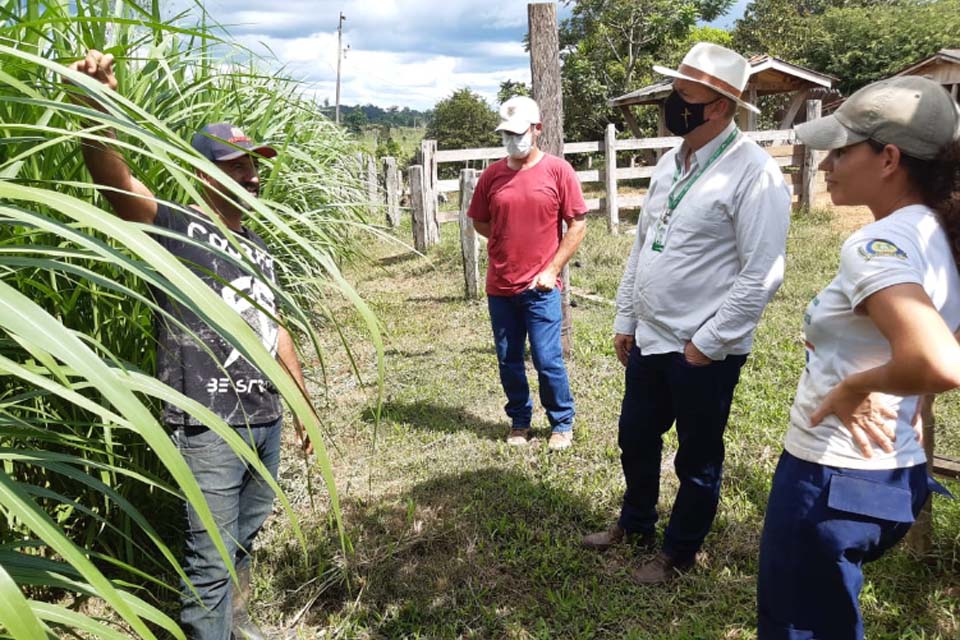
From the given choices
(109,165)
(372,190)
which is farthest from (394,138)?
(109,165)

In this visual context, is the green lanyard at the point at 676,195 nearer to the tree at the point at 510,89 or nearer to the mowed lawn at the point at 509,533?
the mowed lawn at the point at 509,533

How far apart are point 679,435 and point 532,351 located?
1491 mm

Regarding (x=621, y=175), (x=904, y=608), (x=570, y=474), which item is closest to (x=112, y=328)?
(x=570, y=474)

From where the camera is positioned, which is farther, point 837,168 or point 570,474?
point 570,474

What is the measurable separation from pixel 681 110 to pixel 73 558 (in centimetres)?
229

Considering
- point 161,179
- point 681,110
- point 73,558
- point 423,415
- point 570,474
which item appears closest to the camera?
point 73,558

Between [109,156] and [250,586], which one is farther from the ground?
[109,156]

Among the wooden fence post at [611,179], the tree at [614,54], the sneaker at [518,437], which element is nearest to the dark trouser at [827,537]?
the sneaker at [518,437]

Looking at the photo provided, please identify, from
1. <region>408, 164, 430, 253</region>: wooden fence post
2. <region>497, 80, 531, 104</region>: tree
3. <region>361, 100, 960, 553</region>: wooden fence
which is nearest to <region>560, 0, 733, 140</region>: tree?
<region>497, 80, 531, 104</region>: tree

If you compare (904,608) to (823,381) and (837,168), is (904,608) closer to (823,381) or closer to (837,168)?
(823,381)

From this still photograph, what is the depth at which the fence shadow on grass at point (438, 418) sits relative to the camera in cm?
434

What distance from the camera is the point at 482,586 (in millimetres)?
2785

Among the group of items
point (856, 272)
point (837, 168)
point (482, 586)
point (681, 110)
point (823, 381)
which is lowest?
point (482, 586)

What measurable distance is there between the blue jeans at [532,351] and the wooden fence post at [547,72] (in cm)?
86
